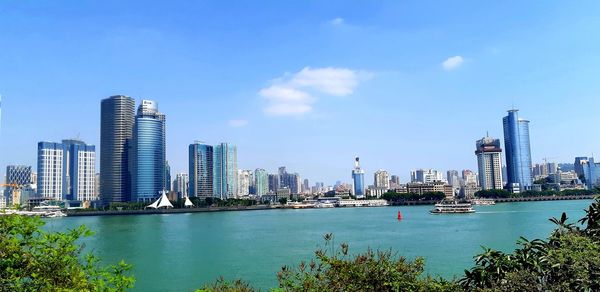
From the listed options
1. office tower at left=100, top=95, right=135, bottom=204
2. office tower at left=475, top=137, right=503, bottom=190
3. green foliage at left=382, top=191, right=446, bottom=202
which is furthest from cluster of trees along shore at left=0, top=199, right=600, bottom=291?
office tower at left=475, top=137, right=503, bottom=190

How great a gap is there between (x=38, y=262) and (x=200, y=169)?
127 meters

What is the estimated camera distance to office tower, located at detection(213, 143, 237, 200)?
134m

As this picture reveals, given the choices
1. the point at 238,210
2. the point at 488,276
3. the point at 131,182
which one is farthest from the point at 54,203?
the point at 488,276

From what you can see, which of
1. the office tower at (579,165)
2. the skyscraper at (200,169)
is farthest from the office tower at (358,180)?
the office tower at (579,165)

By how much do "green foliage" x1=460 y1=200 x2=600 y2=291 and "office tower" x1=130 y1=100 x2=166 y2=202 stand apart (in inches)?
4133

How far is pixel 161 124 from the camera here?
110 meters

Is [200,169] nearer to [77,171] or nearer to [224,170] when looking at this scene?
[224,170]

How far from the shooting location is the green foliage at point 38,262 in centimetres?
395

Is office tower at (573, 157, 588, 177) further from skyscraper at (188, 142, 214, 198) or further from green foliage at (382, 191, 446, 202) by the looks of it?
skyscraper at (188, 142, 214, 198)

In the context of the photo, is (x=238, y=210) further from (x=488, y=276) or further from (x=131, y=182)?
(x=488, y=276)

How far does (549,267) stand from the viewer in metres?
4.91

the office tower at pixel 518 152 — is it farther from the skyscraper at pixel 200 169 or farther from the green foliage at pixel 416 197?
the skyscraper at pixel 200 169

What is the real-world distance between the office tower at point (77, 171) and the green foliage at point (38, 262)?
5022 inches

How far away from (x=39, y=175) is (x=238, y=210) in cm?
5530
